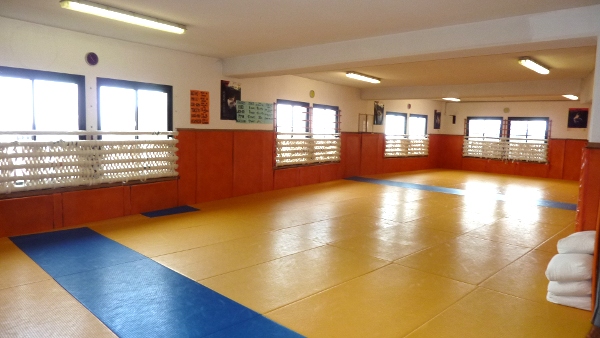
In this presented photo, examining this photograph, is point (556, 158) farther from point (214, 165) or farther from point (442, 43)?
point (214, 165)

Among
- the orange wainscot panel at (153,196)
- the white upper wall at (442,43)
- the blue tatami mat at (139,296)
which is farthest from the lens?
the orange wainscot panel at (153,196)

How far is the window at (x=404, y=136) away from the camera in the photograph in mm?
14531

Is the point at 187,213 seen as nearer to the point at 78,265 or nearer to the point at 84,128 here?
the point at 84,128

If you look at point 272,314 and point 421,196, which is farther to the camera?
point 421,196

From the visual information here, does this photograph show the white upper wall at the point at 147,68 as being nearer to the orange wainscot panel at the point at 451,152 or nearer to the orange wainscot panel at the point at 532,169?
the orange wainscot panel at the point at 451,152

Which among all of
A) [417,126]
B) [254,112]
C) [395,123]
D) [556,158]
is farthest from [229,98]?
[556,158]

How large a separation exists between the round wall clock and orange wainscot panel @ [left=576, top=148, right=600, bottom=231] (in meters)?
6.94

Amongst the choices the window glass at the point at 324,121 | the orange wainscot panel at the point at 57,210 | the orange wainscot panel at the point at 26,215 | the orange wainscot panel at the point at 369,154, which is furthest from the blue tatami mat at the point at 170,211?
the orange wainscot panel at the point at 369,154

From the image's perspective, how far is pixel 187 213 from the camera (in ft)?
23.7

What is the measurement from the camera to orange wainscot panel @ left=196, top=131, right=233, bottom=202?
8.15m

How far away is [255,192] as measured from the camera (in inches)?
374

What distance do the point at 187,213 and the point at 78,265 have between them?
2.81 m

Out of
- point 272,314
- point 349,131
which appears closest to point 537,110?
point 349,131

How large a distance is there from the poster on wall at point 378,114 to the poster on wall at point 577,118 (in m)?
6.60
